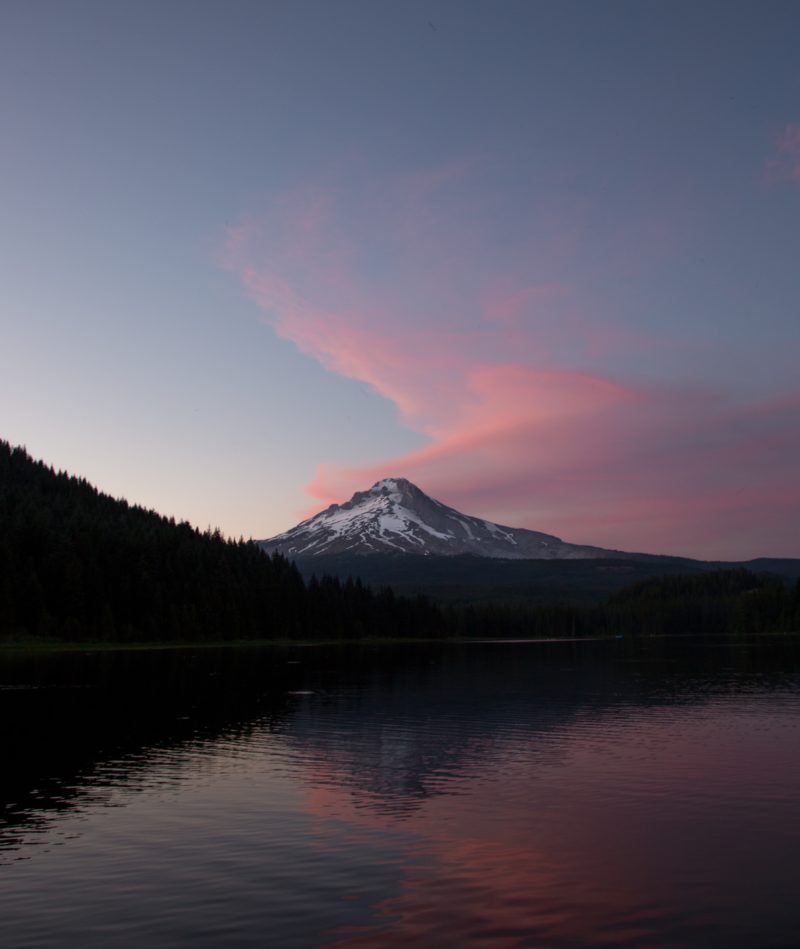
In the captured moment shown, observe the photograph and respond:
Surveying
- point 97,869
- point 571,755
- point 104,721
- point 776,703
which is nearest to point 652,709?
point 776,703

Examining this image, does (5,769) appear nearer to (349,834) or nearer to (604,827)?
(349,834)

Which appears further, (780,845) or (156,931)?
(780,845)

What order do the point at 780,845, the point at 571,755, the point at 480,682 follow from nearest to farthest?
the point at 780,845, the point at 571,755, the point at 480,682

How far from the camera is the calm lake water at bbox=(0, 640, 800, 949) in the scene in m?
24.5

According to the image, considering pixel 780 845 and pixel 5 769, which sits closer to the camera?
pixel 780 845

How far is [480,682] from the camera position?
362 ft

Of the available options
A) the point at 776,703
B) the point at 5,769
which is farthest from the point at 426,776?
the point at 776,703

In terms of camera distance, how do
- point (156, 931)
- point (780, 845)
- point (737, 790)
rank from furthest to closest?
1. point (737, 790)
2. point (780, 845)
3. point (156, 931)

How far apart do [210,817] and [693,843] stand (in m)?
19.3

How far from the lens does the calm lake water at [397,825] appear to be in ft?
80.4

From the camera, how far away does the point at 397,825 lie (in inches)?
1395

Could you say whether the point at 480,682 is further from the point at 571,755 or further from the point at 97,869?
the point at 97,869

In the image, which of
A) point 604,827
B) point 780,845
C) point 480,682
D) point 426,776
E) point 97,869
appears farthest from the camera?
point 480,682

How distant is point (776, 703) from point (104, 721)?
6073 centimetres
